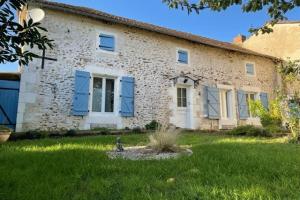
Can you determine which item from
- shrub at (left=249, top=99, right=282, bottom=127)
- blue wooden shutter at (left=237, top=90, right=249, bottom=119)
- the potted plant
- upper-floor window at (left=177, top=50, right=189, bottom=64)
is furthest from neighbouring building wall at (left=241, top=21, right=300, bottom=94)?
the potted plant

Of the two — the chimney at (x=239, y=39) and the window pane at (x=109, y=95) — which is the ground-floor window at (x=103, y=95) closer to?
the window pane at (x=109, y=95)

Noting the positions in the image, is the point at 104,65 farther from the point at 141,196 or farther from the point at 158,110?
the point at 141,196

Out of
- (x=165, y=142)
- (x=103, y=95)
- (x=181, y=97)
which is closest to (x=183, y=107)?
(x=181, y=97)

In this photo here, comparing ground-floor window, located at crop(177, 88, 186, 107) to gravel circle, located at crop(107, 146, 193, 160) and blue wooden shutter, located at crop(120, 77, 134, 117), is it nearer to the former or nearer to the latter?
blue wooden shutter, located at crop(120, 77, 134, 117)

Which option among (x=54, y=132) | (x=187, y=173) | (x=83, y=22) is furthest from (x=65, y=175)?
(x=83, y=22)

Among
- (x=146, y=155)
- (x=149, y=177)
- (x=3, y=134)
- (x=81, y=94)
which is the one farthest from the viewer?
(x=81, y=94)

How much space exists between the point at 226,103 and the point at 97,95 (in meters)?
7.02

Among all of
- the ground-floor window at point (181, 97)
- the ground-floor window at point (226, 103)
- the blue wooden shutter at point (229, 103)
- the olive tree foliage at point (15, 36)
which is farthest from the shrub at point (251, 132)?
the olive tree foliage at point (15, 36)

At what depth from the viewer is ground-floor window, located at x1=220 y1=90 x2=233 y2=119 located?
13625mm

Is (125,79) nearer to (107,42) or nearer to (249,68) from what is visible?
(107,42)

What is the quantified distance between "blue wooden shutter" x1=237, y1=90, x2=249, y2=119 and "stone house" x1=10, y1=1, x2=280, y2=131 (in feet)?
0.17

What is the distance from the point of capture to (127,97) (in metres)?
10.5

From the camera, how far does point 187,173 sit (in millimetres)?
3219

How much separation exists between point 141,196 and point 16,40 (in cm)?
168
